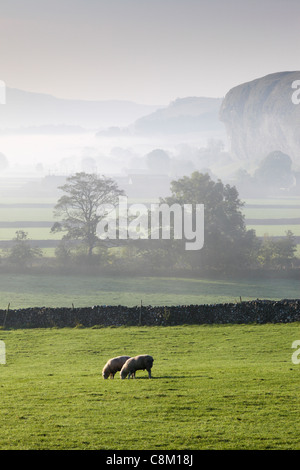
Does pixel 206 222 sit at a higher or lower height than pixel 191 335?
higher

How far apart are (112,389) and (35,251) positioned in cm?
5517

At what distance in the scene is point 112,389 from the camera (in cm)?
1584

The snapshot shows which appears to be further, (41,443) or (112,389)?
(112,389)

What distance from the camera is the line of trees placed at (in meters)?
68.1

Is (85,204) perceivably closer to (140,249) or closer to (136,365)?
(140,249)

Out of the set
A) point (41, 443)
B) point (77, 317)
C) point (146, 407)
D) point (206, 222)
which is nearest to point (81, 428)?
point (41, 443)

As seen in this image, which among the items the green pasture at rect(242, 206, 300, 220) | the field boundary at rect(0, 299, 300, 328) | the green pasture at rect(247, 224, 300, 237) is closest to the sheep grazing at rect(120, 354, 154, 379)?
the field boundary at rect(0, 299, 300, 328)

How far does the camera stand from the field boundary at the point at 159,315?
31.9 metres

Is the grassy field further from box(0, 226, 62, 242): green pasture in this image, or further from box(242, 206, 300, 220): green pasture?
box(242, 206, 300, 220): green pasture

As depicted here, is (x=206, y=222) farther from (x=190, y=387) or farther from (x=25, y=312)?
(x=190, y=387)

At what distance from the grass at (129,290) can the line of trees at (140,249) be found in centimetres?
372

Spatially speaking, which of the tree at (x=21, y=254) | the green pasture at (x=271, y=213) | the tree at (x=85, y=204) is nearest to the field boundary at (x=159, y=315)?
the tree at (x=21, y=254)

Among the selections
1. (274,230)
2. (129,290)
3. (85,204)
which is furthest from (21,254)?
(274,230)

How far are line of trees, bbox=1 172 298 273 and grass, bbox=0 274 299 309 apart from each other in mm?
3725
